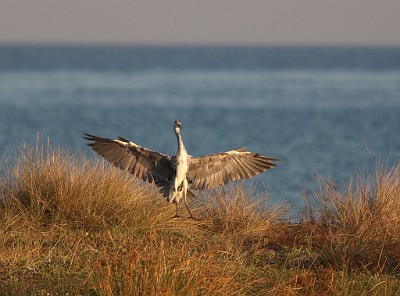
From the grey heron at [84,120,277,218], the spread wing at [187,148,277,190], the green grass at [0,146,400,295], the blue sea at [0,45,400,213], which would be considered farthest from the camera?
the blue sea at [0,45,400,213]

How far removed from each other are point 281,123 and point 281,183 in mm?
21715

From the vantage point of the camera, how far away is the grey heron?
30.0 ft

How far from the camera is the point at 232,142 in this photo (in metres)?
35.5

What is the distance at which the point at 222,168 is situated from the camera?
935 centimetres

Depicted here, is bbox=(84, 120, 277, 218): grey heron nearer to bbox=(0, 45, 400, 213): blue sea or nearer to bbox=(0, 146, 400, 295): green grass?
bbox=(0, 146, 400, 295): green grass

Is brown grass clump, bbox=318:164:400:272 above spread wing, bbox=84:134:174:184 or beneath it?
beneath

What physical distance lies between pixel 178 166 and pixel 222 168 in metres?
0.54

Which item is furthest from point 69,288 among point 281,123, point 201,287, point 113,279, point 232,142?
point 281,123

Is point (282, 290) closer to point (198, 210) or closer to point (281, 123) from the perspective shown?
point (198, 210)

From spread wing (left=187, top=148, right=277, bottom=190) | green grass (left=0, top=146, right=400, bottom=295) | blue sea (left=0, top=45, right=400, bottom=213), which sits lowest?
blue sea (left=0, top=45, right=400, bottom=213)

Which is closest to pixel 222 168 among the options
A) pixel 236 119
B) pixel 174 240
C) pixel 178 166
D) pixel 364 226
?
pixel 178 166

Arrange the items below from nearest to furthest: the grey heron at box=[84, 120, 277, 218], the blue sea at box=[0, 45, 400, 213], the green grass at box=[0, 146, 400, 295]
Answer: the green grass at box=[0, 146, 400, 295] → the grey heron at box=[84, 120, 277, 218] → the blue sea at box=[0, 45, 400, 213]

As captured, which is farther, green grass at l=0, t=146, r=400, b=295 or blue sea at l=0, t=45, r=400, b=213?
blue sea at l=0, t=45, r=400, b=213

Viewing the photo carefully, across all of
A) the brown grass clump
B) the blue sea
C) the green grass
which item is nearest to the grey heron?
the green grass
